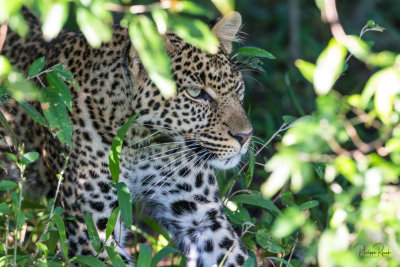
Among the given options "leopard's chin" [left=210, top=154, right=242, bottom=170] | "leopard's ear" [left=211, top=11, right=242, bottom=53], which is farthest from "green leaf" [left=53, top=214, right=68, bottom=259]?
"leopard's ear" [left=211, top=11, right=242, bottom=53]

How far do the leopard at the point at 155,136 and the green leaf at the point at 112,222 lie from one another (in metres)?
0.27

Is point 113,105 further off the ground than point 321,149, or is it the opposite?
point 321,149

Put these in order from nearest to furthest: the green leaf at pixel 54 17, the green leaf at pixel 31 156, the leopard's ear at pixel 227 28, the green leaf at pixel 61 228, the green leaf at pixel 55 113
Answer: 1. the green leaf at pixel 54 17
2. the green leaf at pixel 55 113
3. the green leaf at pixel 31 156
4. the green leaf at pixel 61 228
5. the leopard's ear at pixel 227 28

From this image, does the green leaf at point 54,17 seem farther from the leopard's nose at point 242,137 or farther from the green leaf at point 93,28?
the leopard's nose at point 242,137

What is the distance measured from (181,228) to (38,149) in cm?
119

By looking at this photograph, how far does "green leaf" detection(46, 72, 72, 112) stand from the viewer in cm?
321

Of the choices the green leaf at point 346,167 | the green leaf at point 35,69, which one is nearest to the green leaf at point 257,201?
the green leaf at point 35,69

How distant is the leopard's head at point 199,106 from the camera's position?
432 cm

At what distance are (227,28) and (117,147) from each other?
122 cm

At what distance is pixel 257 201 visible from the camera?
4.72 m

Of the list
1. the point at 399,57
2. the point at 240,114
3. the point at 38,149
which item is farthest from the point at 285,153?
the point at 38,149

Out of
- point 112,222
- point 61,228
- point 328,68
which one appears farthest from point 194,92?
point 328,68

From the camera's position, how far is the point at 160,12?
2.44m

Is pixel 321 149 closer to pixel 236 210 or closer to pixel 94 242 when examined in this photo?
pixel 94 242
